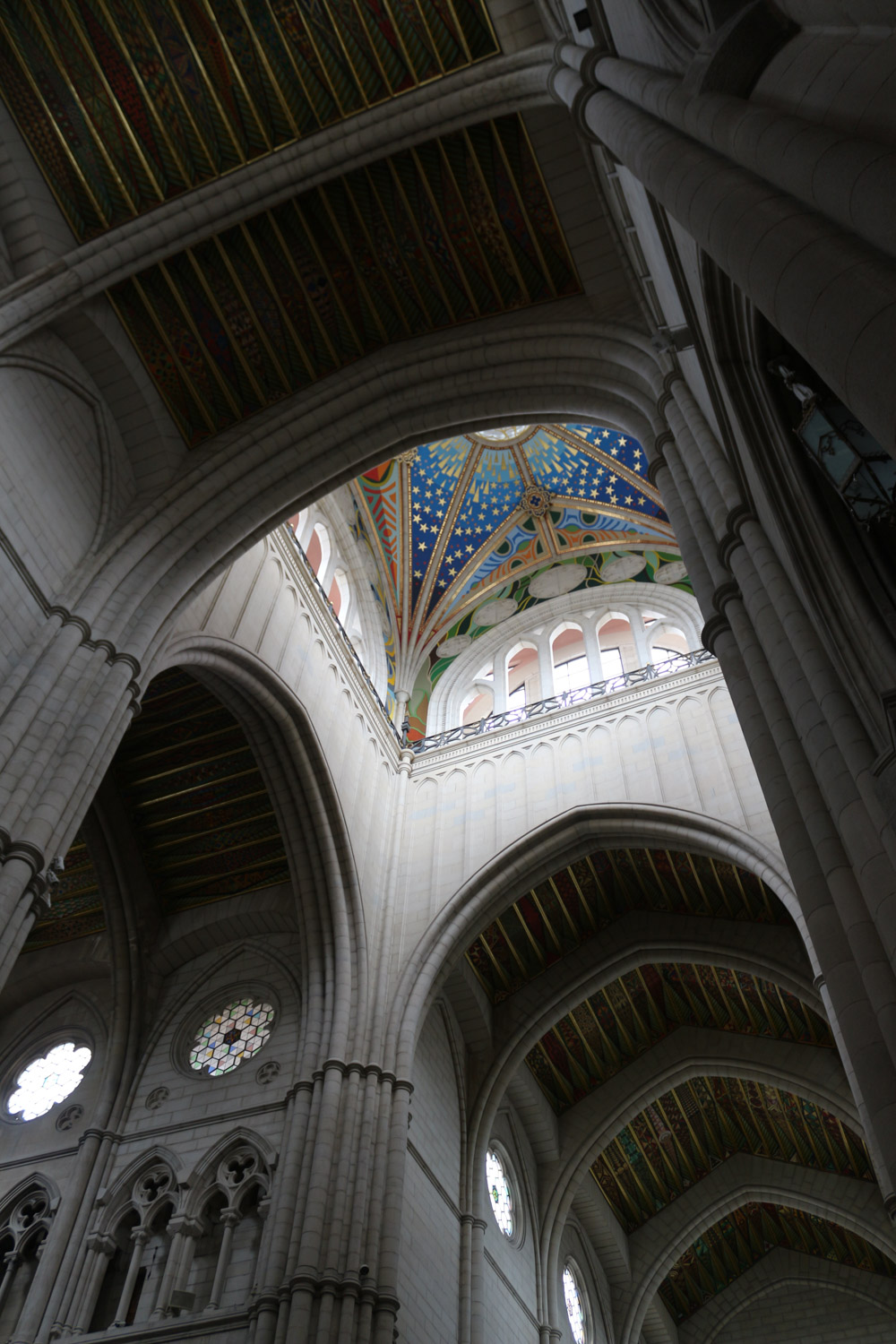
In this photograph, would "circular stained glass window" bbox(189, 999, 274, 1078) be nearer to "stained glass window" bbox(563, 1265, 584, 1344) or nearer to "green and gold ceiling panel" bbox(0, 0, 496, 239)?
"stained glass window" bbox(563, 1265, 584, 1344)

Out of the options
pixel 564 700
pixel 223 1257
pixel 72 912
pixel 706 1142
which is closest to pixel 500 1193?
pixel 706 1142

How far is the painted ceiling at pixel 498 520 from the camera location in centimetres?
1730

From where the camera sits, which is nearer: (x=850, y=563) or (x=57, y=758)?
(x=850, y=563)

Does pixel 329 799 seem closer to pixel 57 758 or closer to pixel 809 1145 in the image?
pixel 57 758

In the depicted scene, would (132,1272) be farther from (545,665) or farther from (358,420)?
(545,665)

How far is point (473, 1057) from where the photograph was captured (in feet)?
48.0

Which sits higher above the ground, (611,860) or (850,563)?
(611,860)

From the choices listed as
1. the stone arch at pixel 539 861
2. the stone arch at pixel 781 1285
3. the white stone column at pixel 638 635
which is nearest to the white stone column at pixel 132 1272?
the stone arch at pixel 539 861

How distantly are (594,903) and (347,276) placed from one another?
29.5 feet

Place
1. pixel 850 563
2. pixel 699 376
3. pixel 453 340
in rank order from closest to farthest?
pixel 850 563 → pixel 699 376 → pixel 453 340

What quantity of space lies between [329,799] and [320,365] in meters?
5.24

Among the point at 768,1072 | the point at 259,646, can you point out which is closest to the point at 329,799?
the point at 259,646

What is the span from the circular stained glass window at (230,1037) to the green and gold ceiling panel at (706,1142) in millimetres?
7340

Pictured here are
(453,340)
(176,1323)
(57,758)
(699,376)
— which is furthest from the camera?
(453,340)
